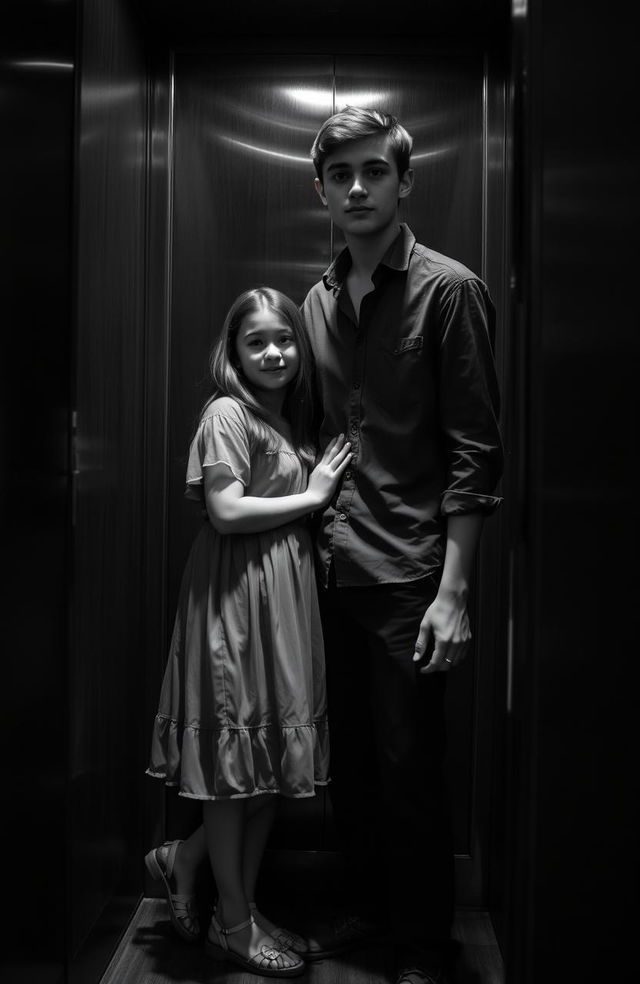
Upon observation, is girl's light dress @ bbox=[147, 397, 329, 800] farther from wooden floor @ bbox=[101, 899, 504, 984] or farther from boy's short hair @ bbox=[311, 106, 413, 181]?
boy's short hair @ bbox=[311, 106, 413, 181]

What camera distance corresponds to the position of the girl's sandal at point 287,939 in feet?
6.54

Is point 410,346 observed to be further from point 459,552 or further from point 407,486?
point 459,552

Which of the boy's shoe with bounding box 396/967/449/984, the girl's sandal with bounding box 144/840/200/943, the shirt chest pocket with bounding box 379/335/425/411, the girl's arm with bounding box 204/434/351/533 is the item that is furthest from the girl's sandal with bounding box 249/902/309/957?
the shirt chest pocket with bounding box 379/335/425/411

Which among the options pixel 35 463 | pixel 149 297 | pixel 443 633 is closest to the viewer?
pixel 35 463

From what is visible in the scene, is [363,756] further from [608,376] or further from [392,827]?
[608,376]

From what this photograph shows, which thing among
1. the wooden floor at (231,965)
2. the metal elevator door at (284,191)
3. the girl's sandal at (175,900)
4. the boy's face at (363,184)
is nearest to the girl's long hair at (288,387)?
the boy's face at (363,184)

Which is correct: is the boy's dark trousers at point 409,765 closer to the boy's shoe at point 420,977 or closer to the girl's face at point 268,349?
the boy's shoe at point 420,977

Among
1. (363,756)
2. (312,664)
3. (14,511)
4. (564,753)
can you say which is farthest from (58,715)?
(564,753)

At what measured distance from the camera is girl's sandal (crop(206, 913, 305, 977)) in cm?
193

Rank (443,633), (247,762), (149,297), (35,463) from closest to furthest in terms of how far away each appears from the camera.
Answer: (35,463) → (443,633) → (247,762) → (149,297)

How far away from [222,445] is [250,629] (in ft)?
1.20

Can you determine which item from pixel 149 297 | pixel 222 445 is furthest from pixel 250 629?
pixel 149 297

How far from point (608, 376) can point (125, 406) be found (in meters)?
1.19

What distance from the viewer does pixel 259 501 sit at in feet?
6.30
